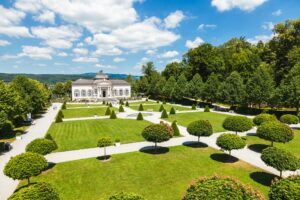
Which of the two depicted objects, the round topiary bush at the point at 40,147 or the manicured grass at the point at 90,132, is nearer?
the round topiary bush at the point at 40,147

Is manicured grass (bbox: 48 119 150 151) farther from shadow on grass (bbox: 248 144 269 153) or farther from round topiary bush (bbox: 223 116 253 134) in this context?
shadow on grass (bbox: 248 144 269 153)

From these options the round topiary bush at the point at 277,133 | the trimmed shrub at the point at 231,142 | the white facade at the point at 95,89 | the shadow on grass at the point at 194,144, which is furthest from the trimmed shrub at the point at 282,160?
the white facade at the point at 95,89

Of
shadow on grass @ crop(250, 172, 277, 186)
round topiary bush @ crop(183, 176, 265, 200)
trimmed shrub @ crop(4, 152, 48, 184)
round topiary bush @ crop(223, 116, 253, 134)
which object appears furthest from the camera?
round topiary bush @ crop(223, 116, 253, 134)

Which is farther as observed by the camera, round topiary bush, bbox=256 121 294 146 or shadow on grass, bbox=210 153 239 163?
round topiary bush, bbox=256 121 294 146

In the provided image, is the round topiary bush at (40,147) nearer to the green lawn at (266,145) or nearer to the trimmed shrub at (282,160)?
the trimmed shrub at (282,160)

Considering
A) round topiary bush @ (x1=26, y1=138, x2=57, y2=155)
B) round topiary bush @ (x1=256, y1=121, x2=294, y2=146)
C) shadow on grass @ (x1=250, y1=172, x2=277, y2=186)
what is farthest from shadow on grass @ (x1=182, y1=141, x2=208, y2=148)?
round topiary bush @ (x1=26, y1=138, x2=57, y2=155)

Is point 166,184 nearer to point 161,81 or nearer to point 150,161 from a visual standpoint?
point 150,161

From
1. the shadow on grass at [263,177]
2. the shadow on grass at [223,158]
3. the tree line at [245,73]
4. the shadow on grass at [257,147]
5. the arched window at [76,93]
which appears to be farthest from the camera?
the arched window at [76,93]

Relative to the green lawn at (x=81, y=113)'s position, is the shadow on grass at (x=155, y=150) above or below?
below
